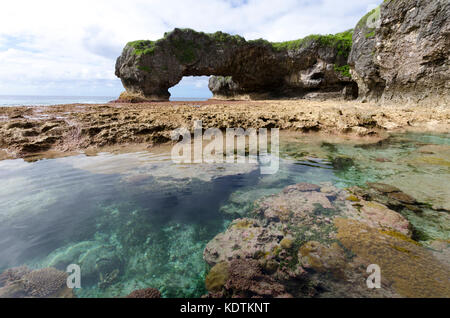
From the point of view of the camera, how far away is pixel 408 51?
10719 mm

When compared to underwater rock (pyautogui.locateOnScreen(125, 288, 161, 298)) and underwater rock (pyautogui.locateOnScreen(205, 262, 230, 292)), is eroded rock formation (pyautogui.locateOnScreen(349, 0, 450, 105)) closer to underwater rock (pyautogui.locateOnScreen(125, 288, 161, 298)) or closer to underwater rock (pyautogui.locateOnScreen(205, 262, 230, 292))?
underwater rock (pyautogui.locateOnScreen(205, 262, 230, 292))

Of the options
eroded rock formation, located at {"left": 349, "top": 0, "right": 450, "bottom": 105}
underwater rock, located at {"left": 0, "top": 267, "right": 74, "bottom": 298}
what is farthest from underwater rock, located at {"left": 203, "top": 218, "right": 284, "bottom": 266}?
eroded rock formation, located at {"left": 349, "top": 0, "right": 450, "bottom": 105}

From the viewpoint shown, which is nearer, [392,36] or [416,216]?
[416,216]

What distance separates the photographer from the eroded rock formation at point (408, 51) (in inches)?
371

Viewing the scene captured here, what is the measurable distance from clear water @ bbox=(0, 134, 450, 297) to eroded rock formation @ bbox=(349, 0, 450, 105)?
666 centimetres

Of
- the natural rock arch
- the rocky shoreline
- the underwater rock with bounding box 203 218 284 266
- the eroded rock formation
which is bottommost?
the underwater rock with bounding box 203 218 284 266

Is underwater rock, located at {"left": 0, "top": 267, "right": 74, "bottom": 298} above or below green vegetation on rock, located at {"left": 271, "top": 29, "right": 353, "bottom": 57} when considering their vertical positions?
below

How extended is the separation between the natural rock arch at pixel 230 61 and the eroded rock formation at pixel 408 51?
6.17 metres

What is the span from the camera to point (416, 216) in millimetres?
2881

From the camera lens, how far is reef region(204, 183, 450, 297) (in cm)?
185

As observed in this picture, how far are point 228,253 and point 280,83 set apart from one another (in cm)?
2789

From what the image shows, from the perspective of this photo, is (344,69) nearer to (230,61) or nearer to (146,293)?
(230,61)

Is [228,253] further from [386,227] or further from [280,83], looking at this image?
[280,83]
